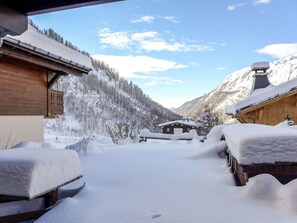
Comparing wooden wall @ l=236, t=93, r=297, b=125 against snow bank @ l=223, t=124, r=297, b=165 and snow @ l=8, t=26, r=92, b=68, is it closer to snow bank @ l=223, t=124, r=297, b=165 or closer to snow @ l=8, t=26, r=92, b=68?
snow @ l=8, t=26, r=92, b=68

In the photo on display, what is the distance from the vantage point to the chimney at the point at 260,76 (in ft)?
48.5

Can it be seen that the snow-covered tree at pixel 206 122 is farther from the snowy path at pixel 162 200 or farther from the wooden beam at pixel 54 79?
the snowy path at pixel 162 200

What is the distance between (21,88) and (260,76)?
36.6 feet

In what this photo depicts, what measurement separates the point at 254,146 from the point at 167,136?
38.0 ft

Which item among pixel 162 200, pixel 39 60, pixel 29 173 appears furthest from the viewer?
pixel 39 60

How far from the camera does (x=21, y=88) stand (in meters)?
8.12

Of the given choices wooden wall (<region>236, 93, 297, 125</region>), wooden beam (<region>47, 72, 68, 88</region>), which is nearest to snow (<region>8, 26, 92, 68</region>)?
wooden beam (<region>47, 72, 68, 88</region>)

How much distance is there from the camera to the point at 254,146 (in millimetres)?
3508

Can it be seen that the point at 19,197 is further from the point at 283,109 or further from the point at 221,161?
the point at 283,109

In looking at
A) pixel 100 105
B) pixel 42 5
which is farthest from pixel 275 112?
pixel 100 105

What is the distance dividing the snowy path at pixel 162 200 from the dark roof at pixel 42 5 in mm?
1911

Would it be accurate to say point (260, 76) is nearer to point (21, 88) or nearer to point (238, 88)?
point (21, 88)

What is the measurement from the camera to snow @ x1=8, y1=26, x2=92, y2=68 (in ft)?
21.0

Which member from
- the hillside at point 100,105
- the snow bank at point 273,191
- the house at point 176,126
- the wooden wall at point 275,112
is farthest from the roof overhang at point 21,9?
the hillside at point 100,105
